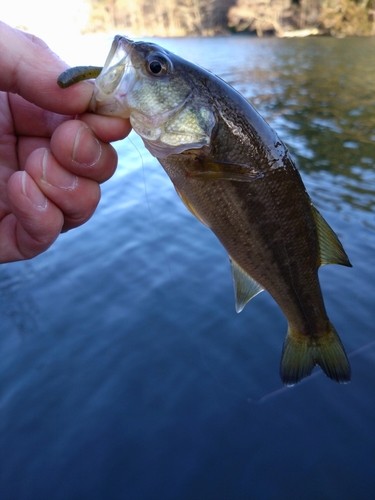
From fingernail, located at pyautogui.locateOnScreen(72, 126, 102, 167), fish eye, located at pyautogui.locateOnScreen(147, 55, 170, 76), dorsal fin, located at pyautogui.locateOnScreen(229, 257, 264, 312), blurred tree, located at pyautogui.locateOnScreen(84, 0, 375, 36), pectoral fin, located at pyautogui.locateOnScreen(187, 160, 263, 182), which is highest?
fish eye, located at pyautogui.locateOnScreen(147, 55, 170, 76)

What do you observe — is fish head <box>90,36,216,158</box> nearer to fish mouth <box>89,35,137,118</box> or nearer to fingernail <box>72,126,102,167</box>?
fish mouth <box>89,35,137,118</box>

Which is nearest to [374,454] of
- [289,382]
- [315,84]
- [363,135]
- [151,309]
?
[289,382]

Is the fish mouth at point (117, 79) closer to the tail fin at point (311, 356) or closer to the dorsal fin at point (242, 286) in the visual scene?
the dorsal fin at point (242, 286)

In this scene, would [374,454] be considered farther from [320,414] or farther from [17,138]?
[17,138]

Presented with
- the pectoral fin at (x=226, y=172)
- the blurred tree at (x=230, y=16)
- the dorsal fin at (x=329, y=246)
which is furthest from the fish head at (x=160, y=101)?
the blurred tree at (x=230, y=16)

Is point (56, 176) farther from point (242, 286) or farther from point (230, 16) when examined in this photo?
point (230, 16)

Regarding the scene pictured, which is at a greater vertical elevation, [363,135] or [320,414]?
[320,414]

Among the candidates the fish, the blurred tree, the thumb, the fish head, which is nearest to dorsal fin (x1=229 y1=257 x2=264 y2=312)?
the fish
